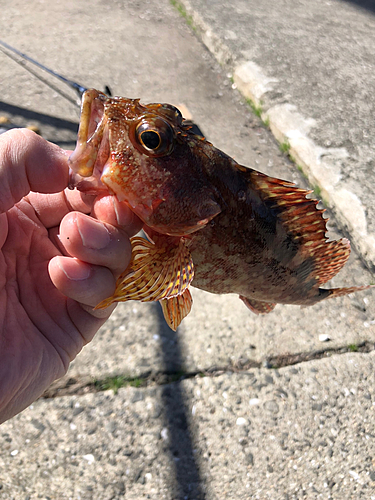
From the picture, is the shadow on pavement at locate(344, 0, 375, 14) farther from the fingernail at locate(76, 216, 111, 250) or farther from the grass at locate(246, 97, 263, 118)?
the fingernail at locate(76, 216, 111, 250)

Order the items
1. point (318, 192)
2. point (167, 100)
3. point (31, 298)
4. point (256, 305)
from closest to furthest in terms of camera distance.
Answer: point (31, 298)
point (256, 305)
point (318, 192)
point (167, 100)

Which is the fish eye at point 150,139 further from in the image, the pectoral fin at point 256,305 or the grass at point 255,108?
the grass at point 255,108

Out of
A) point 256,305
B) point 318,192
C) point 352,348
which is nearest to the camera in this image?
point 256,305

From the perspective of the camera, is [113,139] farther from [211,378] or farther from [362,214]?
[362,214]

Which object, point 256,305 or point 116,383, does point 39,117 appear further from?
point 256,305

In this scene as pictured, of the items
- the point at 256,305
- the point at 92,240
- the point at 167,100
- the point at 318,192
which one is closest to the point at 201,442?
the point at 256,305

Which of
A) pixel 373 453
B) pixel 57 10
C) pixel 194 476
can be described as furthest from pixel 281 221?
pixel 57 10

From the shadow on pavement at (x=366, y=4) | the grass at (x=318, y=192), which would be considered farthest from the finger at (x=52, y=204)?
the shadow on pavement at (x=366, y=4)

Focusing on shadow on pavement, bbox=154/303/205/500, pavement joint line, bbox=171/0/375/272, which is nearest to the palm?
shadow on pavement, bbox=154/303/205/500
